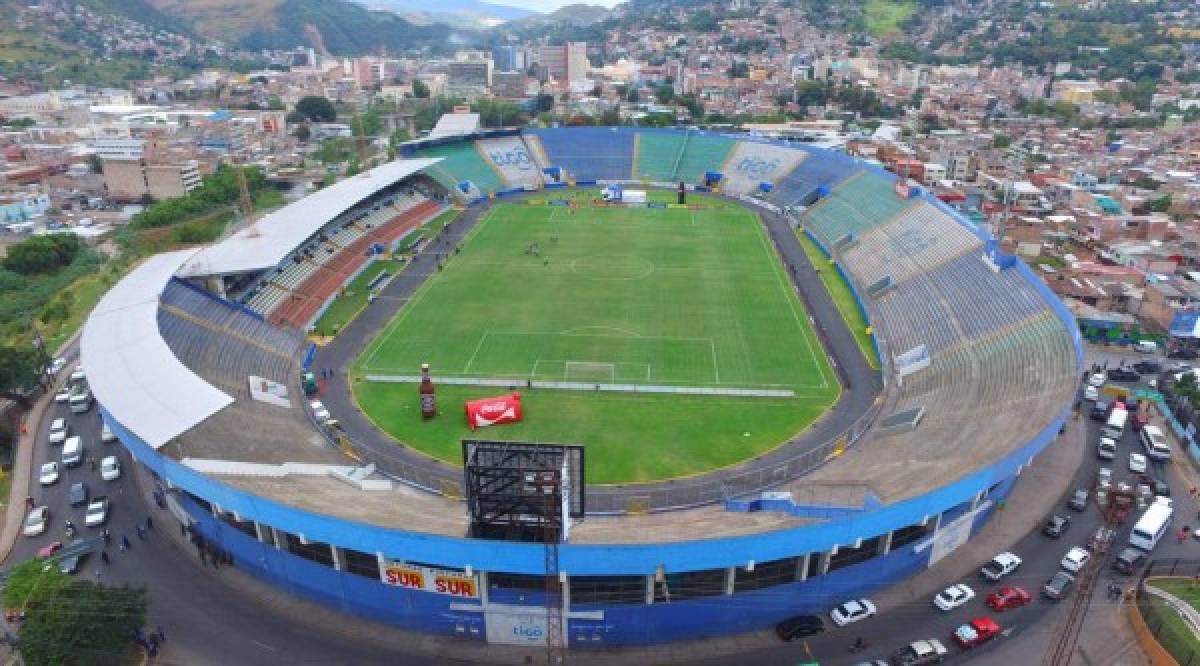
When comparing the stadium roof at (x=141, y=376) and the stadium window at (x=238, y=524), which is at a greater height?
the stadium roof at (x=141, y=376)

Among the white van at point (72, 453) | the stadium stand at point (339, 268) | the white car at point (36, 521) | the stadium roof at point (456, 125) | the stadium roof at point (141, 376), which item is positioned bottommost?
the white car at point (36, 521)

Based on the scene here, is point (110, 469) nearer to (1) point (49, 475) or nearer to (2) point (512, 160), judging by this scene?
(1) point (49, 475)

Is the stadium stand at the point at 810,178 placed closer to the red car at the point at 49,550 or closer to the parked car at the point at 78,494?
the parked car at the point at 78,494

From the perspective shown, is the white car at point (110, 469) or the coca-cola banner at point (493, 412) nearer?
the white car at point (110, 469)

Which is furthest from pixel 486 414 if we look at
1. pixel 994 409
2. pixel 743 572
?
pixel 994 409

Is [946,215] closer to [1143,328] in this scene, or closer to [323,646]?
[1143,328]

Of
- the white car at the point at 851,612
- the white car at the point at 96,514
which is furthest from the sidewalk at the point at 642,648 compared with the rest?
the white car at the point at 96,514

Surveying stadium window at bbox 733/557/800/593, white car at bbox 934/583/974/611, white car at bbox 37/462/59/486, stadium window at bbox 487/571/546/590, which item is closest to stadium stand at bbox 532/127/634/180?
white car at bbox 37/462/59/486
